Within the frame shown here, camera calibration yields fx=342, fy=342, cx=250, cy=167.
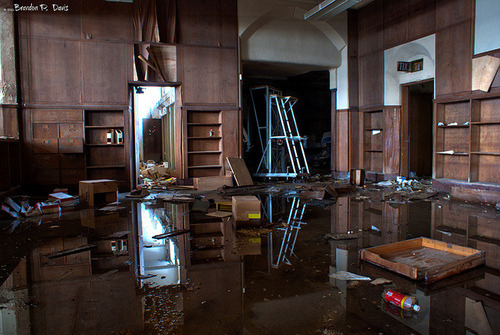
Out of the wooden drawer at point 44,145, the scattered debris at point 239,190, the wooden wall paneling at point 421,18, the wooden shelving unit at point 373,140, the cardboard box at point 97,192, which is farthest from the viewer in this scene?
the wooden shelving unit at point 373,140

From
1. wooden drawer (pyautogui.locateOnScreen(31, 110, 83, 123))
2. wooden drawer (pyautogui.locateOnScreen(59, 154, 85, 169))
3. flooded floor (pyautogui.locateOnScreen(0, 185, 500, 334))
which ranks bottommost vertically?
flooded floor (pyautogui.locateOnScreen(0, 185, 500, 334))

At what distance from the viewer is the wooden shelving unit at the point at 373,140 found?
31.4 ft

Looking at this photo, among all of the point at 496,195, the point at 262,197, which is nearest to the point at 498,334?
the point at 496,195

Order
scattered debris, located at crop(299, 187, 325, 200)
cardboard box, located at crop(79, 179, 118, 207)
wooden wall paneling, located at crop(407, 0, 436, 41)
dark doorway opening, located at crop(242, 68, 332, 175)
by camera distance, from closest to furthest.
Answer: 1. cardboard box, located at crop(79, 179, 118, 207)
2. scattered debris, located at crop(299, 187, 325, 200)
3. wooden wall paneling, located at crop(407, 0, 436, 41)
4. dark doorway opening, located at crop(242, 68, 332, 175)

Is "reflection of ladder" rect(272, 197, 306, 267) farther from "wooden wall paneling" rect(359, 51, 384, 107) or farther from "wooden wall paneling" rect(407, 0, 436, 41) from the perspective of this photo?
"wooden wall paneling" rect(407, 0, 436, 41)

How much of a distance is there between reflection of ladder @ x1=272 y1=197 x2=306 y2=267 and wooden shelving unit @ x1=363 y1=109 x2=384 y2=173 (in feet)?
15.4

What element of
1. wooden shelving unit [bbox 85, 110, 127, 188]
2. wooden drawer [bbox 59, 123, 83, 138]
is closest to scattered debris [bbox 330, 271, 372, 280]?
wooden shelving unit [bbox 85, 110, 127, 188]

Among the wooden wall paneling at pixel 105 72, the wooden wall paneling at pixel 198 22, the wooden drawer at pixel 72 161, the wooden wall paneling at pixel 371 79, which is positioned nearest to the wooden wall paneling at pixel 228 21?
the wooden wall paneling at pixel 198 22

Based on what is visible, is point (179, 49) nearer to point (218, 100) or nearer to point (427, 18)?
point (218, 100)

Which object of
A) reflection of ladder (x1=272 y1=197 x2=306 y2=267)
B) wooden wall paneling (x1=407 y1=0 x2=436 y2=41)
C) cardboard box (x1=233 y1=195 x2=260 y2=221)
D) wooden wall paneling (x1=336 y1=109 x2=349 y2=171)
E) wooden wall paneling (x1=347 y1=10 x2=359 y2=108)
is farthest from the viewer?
wooden wall paneling (x1=336 y1=109 x2=349 y2=171)

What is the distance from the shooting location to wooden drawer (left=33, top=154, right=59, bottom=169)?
736 centimetres

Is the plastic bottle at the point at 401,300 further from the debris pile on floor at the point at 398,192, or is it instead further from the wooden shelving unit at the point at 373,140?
the wooden shelving unit at the point at 373,140

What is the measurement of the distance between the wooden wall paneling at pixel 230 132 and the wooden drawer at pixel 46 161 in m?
3.80

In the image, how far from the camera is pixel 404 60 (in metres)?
8.76
